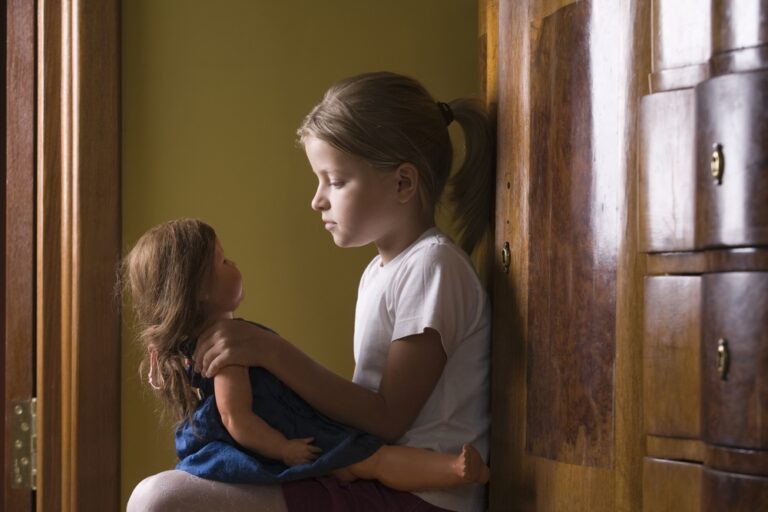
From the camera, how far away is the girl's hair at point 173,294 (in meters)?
1.39

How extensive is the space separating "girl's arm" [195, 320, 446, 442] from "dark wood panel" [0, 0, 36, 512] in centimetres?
54

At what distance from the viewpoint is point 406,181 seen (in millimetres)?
1489

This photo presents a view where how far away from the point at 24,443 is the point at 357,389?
27.9 inches

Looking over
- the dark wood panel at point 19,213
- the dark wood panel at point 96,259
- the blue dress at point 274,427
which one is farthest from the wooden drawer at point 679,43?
the dark wood panel at point 19,213

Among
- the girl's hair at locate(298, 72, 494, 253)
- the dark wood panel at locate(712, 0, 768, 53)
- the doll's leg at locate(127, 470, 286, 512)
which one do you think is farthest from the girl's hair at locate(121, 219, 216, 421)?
the dark wood panel at locate(712, 0, 768, 53)

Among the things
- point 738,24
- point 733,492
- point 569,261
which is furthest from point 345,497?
point 738,24

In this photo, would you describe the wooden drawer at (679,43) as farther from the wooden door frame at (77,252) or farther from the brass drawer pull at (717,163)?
the wooden door frame at (77,252)

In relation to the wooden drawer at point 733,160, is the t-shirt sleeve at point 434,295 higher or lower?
lower

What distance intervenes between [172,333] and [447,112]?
526 millimetres

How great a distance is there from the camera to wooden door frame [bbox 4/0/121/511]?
1.69m

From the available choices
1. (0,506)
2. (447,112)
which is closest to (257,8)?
(447,112)

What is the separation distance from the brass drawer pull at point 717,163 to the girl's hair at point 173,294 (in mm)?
716

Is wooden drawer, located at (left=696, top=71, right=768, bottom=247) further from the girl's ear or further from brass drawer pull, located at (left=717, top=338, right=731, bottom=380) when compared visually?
the girl's ear

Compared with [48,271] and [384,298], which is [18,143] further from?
[384,298]
